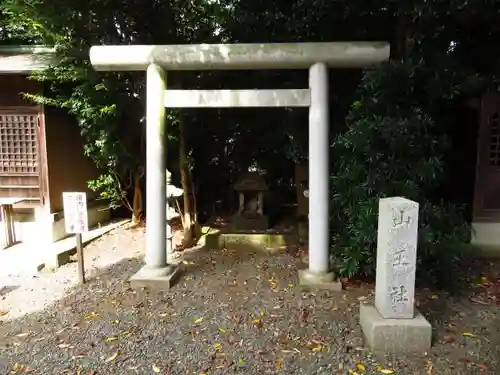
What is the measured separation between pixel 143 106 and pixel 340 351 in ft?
17.9

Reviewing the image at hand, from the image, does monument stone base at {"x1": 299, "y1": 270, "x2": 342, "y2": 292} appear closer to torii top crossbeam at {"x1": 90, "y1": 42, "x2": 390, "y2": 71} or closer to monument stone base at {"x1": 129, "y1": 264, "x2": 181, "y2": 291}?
monument stone base at {"x1": 129, "y1": 264, "x2": 181, "y2": 291}

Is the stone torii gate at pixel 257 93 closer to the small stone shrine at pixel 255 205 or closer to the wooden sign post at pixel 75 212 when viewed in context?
the wooden sign post at pixel 75 212

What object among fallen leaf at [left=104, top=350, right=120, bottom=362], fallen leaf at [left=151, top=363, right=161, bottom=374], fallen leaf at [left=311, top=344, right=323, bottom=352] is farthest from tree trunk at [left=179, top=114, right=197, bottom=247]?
fallen leaf at [left=311, top=344, right=323, bottom=352]

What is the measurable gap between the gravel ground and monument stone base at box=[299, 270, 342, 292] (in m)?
0.12

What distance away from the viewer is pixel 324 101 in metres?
4.82

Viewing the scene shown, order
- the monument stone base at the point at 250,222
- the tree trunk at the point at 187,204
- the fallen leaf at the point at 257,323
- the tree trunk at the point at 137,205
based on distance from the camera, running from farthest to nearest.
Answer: the tree trunk at the point at 137,205 < the monument stone base at the point at 250,222 < the tree trunk at the point at 187,204 < the fallen leaf at the point at 257,323

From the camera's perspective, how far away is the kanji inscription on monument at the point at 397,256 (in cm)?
352

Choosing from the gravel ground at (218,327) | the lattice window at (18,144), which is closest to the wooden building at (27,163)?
the lattice window at (18,144)

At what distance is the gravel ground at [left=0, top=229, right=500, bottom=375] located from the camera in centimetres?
343

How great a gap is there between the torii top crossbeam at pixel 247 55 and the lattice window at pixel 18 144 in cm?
326

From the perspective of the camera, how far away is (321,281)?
5.01 m

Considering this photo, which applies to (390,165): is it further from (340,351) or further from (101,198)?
(101,198)

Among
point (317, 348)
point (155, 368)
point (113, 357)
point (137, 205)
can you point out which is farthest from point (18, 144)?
point (317, 348)

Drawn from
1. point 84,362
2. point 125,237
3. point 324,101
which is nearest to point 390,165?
point 324,101
